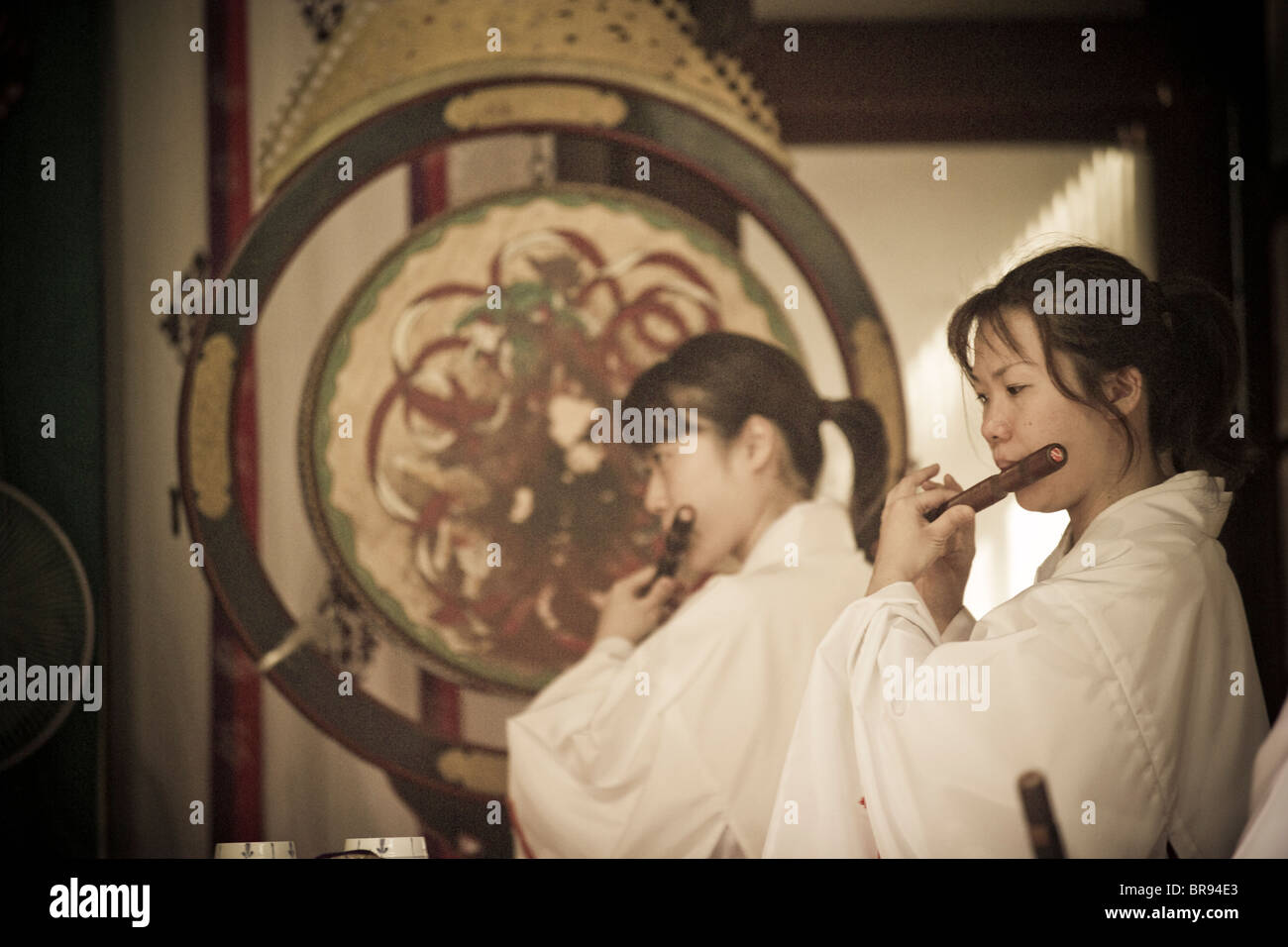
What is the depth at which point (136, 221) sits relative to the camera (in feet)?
8.62

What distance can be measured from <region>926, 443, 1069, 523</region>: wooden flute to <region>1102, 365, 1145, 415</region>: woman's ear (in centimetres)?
15

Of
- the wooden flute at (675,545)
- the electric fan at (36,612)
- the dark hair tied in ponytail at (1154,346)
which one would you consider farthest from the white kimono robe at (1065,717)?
the electric fan at (36,612)

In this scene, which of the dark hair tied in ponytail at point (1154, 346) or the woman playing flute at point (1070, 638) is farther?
the dark hair tied in ponytail at point (1154, 346)

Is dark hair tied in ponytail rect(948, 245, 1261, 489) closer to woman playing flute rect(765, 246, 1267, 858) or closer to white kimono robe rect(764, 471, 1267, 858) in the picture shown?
woman playing flute rect(765, 246, 1267, 858)

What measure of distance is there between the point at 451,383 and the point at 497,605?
0.48 m

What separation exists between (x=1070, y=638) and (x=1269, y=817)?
51 cm

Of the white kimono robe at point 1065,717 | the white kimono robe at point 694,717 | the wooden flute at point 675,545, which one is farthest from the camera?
the wooden flute at point 675,545

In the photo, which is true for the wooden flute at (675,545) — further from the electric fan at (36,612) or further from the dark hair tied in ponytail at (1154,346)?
the electric fan at (36,612)

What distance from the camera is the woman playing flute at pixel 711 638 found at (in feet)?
8.10

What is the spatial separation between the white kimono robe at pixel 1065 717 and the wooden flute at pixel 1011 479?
15 cm

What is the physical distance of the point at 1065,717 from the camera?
2.36 meters

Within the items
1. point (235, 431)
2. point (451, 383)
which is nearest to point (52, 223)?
point (235, 431)

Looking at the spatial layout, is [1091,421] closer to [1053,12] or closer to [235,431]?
[1053,12]

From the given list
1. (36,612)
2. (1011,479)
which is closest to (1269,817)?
(1011,479)
